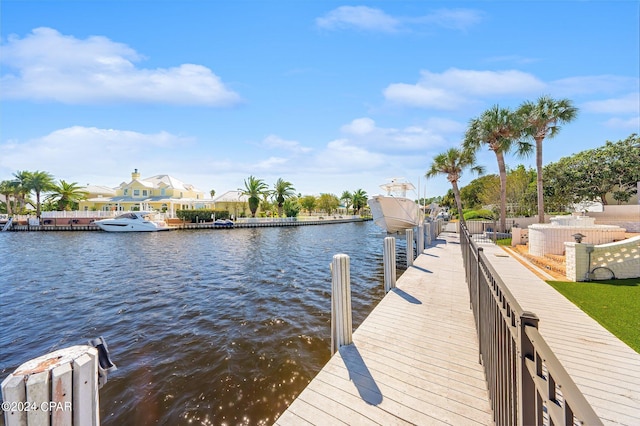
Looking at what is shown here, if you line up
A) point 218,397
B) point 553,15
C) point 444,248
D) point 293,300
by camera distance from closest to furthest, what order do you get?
point 218,397 → point 553,15 → point 293,300 → point 444,248

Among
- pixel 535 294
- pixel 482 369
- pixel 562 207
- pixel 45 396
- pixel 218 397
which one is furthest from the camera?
pixel 562 207

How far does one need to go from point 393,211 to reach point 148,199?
4271 cm

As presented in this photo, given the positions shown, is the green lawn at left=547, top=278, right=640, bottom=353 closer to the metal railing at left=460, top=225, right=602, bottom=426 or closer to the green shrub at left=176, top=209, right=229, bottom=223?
the metal railing at left=460, top=225, right=602, bottom=426

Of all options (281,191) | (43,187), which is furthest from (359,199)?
(43,187)

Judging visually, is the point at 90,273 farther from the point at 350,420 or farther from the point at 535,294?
the point at 535,294

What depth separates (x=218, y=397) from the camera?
399cm

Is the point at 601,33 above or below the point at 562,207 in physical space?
above

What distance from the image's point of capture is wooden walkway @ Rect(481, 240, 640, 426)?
2661 millimetres

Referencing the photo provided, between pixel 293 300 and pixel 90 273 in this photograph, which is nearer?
pixel 293 300

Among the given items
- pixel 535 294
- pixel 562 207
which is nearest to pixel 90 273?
pixel 535 294

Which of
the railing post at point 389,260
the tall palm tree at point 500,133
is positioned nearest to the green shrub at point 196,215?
the tall palm tree at point 500,133

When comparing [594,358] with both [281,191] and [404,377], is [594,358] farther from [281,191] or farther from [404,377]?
[281,191]

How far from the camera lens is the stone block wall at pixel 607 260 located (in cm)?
692

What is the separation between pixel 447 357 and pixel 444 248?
1026 centimetres
